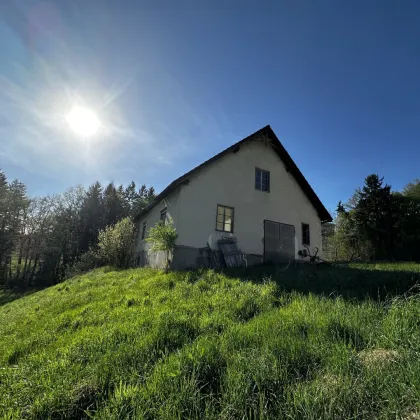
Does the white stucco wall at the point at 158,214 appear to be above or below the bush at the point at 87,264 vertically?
above

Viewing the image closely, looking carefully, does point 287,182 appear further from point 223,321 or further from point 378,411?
point 378,411

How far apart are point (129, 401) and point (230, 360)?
119 cm

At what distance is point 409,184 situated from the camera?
33.0 m

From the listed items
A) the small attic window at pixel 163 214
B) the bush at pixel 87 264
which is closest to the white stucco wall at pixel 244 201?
the small attic window at pixel 163 214

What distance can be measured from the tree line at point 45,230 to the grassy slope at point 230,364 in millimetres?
30922

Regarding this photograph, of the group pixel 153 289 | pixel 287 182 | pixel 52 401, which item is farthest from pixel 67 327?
pixel 287 182

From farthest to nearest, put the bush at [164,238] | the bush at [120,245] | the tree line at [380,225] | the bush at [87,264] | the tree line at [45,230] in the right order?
the tree line at [45,230], the tree line at [380,225], the bush at [87,264], the bush at [120,245], the bush at [164,238]

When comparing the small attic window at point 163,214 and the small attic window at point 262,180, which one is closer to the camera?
the small attic window at point 163,214

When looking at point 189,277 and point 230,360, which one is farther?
point 189,277

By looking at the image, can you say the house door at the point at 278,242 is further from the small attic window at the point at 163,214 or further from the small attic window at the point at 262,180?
the small attic window at the point at 163,214

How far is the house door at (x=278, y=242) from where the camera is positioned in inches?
599

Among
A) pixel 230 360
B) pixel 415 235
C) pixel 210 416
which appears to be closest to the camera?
pixel 210 416

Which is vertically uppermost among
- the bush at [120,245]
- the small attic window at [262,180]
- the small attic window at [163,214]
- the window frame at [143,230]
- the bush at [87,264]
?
the small attic window at [262,180]

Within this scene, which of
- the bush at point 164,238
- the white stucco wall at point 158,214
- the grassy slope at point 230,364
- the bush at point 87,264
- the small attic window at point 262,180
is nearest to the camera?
the grassy slope at point 230,364
